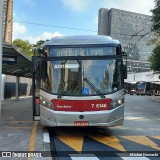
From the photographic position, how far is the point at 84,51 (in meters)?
11.7

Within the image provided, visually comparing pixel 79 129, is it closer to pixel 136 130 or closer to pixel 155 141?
pixel 136 130

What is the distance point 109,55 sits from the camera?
1159cm

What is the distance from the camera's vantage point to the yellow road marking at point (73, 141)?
390 inches

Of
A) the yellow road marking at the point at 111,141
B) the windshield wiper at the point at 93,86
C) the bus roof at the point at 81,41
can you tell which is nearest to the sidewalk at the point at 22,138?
the yellow road marking at the point at 111,141

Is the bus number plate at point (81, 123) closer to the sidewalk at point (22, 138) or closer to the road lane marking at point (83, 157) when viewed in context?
the sidewalk at point (22, 138)

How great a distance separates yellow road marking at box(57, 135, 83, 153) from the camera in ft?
32.5

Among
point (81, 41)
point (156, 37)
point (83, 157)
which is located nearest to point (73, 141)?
point (83, 157)

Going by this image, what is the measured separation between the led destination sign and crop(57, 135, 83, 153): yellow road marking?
8.33ft

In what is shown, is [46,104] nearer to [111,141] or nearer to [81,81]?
[81,81]

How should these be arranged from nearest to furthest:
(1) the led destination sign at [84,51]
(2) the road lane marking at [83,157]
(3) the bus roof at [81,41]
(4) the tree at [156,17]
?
(2) the road lane marking at [83,157]
(1) the led destination sign at [84,51]
(3) the bus roof at [81,41]
(4) the tree at [156,17]

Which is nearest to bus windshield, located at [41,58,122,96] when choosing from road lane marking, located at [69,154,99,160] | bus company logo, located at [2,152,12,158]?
road lane marking, located at [69,154,99,160]

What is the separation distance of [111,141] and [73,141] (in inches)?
42.8

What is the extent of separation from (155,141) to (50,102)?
128 inches

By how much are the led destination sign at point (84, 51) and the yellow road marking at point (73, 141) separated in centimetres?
254
